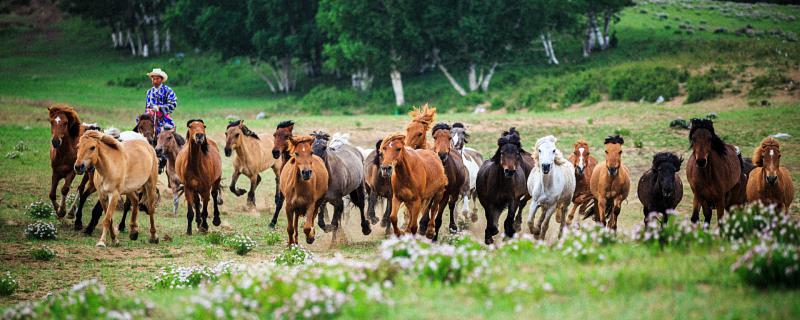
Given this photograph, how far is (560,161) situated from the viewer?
54.9ft

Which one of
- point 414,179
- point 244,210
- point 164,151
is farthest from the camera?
point 244,210

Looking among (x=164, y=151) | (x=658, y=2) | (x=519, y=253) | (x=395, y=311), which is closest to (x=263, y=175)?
(x=164, y=151)

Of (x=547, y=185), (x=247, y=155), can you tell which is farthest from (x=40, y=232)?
(x=547, y=185)

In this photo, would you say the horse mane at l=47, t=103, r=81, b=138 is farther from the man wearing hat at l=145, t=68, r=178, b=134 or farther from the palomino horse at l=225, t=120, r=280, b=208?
the palomino horse at l=225, t=120, r=280, b=208

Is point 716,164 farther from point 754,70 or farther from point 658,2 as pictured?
point 658,2

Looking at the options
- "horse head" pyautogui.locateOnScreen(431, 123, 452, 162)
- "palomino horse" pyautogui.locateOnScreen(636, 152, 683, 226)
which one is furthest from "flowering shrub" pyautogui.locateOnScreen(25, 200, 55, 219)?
"palomino horse" pyautogui.locateOnScreen(636, 152, 683, 226)

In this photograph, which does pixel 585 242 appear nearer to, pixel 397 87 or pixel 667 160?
pixel 667 160

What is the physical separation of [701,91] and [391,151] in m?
26.3

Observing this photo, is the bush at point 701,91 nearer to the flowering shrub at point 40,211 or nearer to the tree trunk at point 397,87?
the tree trunk at point 397,87

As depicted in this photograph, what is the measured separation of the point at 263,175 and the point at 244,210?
6121 millimetres

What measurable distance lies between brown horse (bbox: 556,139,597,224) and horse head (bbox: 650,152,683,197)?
2.79 meters

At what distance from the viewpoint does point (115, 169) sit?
15758 millimetres

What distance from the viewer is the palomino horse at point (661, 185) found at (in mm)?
15602

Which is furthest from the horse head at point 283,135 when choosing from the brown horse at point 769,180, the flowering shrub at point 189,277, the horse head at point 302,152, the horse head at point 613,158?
the brown horse at point 769,180
